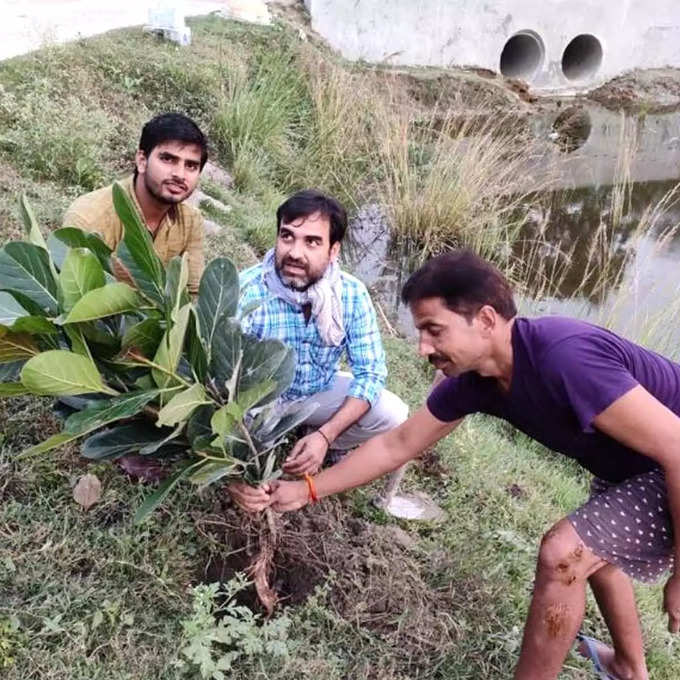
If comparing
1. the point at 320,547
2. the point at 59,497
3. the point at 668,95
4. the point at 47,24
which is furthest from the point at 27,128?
the point at 668,95

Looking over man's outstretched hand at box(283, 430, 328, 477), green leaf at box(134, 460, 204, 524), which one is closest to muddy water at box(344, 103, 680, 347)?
man's outstretched hand at box(283, 430, 328, 477)

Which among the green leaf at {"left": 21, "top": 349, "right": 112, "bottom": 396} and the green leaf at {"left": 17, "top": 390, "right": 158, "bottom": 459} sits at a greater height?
the green leaf at {"left": 21, "top": 349, "right": 112, "bottom": 396}

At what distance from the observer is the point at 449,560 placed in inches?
94.6

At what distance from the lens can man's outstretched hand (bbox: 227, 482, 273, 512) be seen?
74.1 inches

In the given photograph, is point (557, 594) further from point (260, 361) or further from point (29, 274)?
point (29, 274)

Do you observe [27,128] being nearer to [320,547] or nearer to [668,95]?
[320,547]

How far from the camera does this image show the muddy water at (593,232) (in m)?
5.42

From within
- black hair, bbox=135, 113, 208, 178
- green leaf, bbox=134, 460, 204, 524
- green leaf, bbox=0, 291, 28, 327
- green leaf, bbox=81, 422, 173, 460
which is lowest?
green leaf, bbox=134, 460, 204, 524

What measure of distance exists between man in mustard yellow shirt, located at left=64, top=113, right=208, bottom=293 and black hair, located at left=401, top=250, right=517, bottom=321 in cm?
116

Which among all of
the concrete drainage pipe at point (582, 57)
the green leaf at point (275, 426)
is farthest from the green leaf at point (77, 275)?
the concrete drainage pipe at point (582, 57)

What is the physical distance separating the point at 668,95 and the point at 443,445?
11.1 meters

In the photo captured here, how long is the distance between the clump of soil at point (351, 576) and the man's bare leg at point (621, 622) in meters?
0.44

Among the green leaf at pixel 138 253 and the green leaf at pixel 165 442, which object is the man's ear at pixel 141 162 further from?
the green leaf at pixel 165 442

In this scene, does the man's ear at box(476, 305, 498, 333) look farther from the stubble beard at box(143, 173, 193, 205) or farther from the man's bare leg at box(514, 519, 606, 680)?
the stubble beard at box(143, 173, 193, 205)
